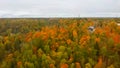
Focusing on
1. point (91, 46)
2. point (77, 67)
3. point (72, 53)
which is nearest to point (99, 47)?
point (91, 46)

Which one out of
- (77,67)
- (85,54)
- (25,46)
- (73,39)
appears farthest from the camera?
(73,39)

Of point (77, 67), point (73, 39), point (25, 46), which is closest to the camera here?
point (77, 67)

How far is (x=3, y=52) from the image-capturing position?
7569 centimetres

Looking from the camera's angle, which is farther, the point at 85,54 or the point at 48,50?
the point at 48,50

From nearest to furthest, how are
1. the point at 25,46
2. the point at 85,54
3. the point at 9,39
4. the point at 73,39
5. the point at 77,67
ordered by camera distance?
the point at 77,67, the point at 85,54, the point at 25,46, the point at 73,39, the point at 9,39

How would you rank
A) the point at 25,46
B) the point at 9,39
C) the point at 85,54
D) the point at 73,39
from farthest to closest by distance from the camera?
the point at 9,39
the point at 73,39
the point at 25,46
the point at 85,54

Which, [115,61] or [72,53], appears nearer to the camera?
[115,61]

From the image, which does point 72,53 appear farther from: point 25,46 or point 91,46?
point 25,46

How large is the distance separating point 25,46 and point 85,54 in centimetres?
1512

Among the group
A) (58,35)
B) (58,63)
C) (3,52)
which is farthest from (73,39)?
(3,52)

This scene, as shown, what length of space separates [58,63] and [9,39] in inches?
861

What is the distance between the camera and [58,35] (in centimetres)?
8631

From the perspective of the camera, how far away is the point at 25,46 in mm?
73812

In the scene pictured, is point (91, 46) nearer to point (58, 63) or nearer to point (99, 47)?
point (99, 47)
